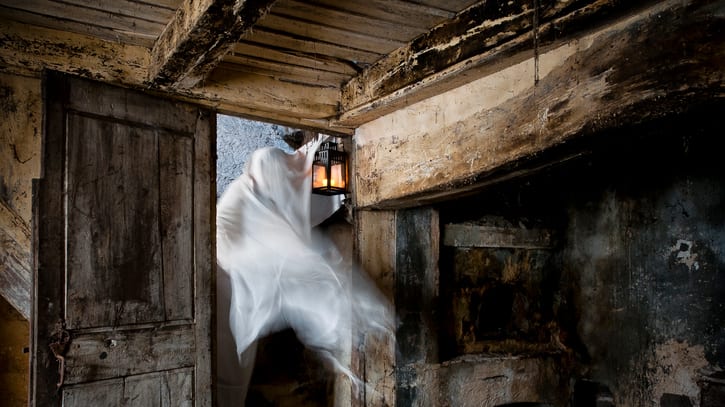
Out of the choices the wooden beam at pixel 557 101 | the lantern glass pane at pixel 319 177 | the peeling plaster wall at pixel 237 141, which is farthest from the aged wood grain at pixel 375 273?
the peeling plaster wall at pixel 237 141

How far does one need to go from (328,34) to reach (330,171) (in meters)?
1.49

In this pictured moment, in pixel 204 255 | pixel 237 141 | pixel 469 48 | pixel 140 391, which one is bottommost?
pixel 140 391

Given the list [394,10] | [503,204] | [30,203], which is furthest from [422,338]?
[30,203]

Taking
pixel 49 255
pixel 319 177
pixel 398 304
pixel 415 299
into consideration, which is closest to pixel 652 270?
pixel 415 299

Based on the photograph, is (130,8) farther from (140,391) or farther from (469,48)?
(140,391)

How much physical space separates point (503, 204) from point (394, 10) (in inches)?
97.0

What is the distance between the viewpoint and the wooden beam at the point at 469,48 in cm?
202

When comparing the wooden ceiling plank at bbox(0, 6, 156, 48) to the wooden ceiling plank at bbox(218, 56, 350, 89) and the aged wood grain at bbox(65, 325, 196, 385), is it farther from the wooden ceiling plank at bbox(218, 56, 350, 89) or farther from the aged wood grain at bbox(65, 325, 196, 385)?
the aged wood grain at bbox(65, 325, 196, 385)

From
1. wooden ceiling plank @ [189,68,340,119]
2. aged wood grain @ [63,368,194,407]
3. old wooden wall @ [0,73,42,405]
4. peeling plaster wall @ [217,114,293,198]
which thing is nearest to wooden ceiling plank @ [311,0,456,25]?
wooden ceiling plank @ [189,68,340,119]

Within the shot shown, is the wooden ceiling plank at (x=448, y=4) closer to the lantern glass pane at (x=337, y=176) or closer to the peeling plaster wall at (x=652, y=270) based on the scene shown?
the lantern glass pane at (x=337, y=176)

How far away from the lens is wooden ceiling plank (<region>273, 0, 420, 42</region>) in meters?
2.32

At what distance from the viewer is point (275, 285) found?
3744 mm

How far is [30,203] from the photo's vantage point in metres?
2.66

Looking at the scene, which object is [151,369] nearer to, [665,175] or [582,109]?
[582,109]
